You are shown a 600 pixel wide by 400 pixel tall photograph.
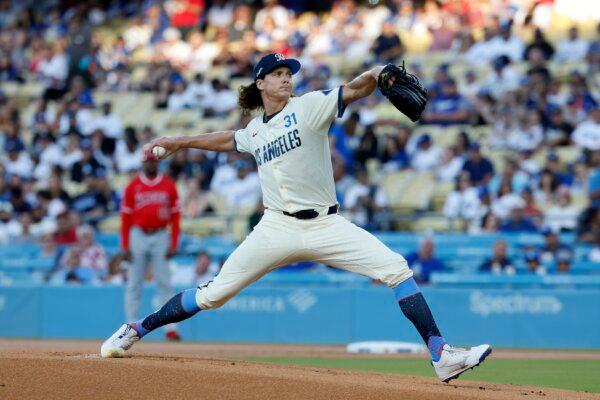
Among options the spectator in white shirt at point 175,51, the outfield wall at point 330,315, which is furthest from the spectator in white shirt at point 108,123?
the outfield wall at point 330,315

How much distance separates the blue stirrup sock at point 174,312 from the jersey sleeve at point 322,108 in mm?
1517

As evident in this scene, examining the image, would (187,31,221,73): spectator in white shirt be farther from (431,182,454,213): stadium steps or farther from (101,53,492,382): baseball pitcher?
(101,53,492,382): baseball pitcher

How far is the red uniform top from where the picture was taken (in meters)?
13.1

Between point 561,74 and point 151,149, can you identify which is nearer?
point 151,149

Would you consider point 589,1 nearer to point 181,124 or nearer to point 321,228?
point 181,124

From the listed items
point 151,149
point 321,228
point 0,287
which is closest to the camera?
point 321,228

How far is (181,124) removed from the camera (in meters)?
20.3

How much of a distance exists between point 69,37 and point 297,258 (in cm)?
1707

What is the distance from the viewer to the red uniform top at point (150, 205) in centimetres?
1309

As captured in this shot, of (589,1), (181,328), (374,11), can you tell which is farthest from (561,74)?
(181,328)

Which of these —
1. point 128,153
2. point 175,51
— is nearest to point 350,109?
point 128,153

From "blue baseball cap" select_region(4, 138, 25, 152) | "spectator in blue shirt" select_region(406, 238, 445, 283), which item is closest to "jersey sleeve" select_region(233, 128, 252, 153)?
"spectator in blue shirt" select_region(406, 238, 445, 283)

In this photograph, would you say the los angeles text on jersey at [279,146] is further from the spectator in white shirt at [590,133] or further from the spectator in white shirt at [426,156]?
the spectator in white shirt at [426,156]

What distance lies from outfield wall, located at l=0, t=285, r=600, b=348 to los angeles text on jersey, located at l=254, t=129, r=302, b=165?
7.01 metres
